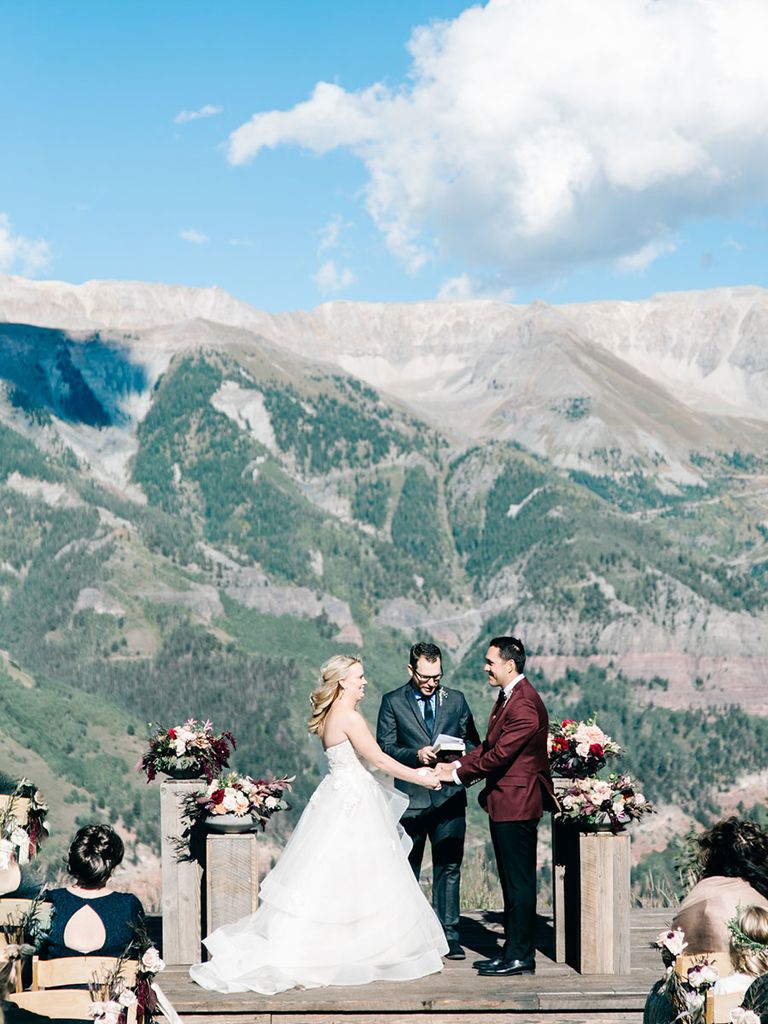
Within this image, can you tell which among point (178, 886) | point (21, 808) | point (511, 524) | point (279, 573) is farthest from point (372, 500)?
point (21, 808)

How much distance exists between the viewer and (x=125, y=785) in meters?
82.2

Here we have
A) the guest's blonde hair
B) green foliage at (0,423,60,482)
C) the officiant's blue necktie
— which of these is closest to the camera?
the guest's blonde hair

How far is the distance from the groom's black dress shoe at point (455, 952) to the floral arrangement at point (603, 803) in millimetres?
1390

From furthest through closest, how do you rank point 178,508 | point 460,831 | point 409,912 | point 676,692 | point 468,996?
1. point 178,508
2. point 676,692
3. point 460,831
4. point 409,912
5. point 468,996

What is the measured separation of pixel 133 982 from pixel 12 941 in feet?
2.58

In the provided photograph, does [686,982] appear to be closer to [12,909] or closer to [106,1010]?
[106,1010]

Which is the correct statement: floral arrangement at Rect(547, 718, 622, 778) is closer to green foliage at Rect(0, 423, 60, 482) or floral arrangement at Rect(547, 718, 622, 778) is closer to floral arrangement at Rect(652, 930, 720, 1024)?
floral arrangement at Rect(652, 930, 720, 1024)

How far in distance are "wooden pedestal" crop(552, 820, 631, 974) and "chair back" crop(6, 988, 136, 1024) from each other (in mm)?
4518

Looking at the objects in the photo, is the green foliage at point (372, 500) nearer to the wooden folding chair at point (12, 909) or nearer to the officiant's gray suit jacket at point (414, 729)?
the officiant's gray suit jacket at point (414, 729)

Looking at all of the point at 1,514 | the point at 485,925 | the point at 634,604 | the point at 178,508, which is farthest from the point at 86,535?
the point at 485,925

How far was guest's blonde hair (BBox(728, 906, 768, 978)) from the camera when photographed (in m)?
5.56

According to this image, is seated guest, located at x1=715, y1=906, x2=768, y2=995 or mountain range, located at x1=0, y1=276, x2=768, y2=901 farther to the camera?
mountain range, located at x1=0, y1=276, x2=768, y2=901

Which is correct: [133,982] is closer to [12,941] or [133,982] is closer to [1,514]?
[12,941]

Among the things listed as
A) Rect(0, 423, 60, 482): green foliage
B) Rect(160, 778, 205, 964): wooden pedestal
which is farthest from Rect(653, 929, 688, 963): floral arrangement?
Rect(0, 423, 60, 482): green foliage
